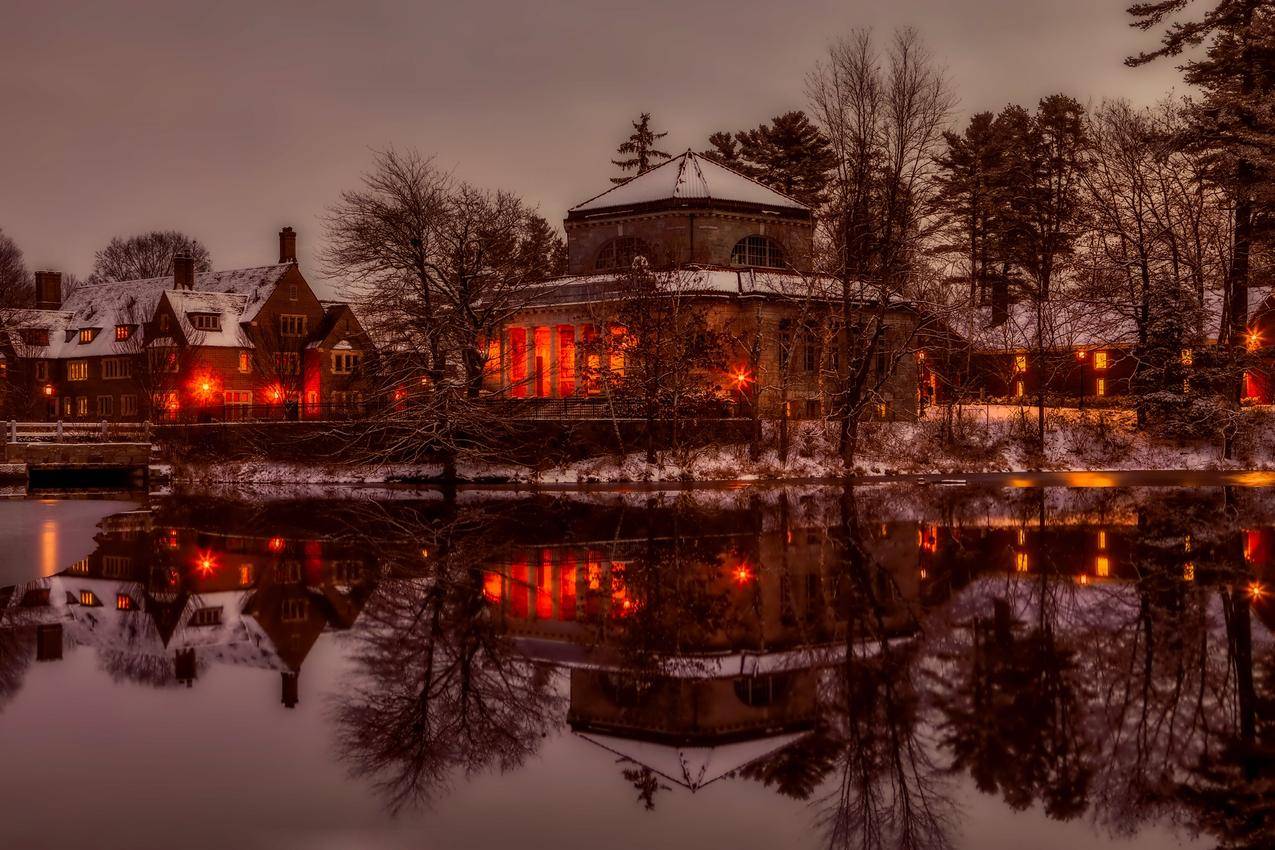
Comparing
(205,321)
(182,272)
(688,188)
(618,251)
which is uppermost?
(688,188)

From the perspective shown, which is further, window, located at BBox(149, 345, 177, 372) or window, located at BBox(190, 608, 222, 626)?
window, located at BBox(149, 345, 177, 372)

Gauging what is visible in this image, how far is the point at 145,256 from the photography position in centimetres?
9494

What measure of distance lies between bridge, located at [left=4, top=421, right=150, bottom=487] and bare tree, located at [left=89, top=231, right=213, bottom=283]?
150ft

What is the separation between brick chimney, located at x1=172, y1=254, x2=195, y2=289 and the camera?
234 ft

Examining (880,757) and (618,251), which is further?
(618,251)

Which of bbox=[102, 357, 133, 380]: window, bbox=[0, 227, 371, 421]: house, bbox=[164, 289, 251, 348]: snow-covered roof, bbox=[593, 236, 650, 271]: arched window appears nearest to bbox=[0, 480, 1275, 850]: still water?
bbox=[593, 236, 650, 271]: arched window

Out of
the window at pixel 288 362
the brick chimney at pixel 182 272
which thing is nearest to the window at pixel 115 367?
the brick chimney at pixel 182 272

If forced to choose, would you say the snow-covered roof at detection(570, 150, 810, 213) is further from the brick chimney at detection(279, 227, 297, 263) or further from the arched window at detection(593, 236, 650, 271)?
the brick chimney at detection(279, 227, 297, 263)

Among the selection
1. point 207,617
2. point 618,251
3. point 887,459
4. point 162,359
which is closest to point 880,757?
point 207,617

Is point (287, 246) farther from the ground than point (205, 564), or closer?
farther from the ground

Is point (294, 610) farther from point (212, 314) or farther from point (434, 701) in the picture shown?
point (212, 314)

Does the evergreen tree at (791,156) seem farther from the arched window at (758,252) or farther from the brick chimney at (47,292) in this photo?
the brick chimney at (47,292)

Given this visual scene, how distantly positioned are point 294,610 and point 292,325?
57.0 metres

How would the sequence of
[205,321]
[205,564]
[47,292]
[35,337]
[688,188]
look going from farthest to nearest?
1. [47,292]
2. [35,337]
3. [205,321]
4. [688,188]
5. [205,564]
